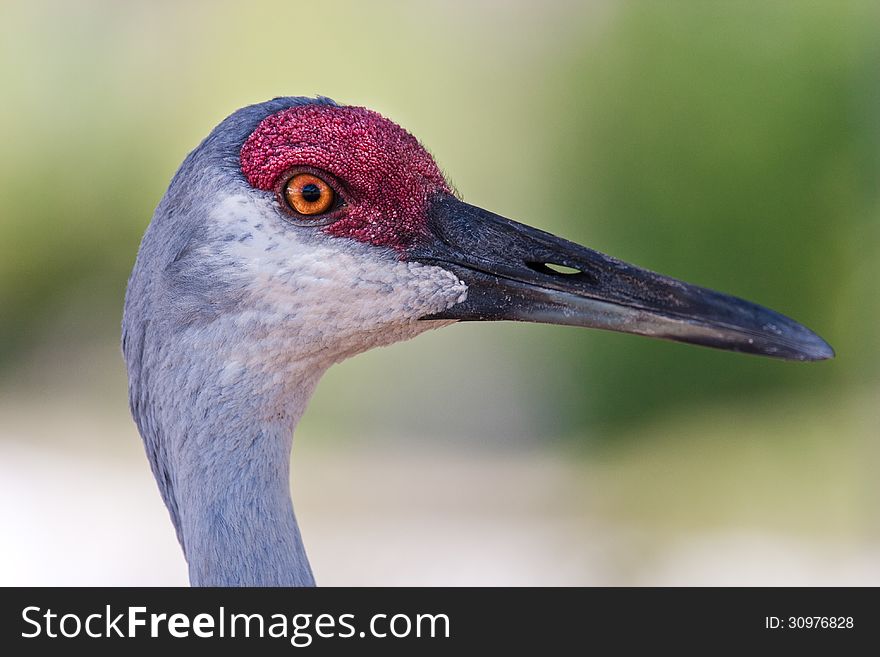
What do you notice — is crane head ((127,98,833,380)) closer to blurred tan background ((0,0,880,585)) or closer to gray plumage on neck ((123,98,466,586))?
gray plumage on neck ((123,98,466,586))

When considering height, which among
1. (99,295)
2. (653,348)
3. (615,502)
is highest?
(99,295)

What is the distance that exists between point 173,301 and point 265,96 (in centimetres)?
599

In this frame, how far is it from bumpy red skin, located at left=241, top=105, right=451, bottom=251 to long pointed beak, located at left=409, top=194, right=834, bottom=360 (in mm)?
89

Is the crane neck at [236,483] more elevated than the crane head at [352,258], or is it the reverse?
the crane head at [352,258]

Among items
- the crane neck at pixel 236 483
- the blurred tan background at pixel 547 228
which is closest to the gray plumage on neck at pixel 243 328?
the crane neck at pixel 236 483

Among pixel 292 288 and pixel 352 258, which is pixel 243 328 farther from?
pixel 352 258

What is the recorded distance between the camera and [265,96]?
8.45m

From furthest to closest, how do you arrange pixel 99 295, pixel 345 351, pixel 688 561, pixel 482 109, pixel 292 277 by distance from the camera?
1. pixel 99 295
2. pixel 482 109
3. pixel 688 561
4. pixel 345 351
5. pixel 292 277

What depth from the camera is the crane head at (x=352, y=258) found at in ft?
8.95

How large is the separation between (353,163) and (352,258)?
0.28 m

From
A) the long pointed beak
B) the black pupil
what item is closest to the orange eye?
the black pupil

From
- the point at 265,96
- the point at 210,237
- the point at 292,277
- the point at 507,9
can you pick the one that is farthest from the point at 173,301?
the point at 507,9

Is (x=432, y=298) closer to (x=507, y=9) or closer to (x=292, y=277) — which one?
(x=292, y=277)

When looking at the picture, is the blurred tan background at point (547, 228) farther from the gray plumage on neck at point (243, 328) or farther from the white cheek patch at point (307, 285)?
the white cheek patch at point (307, 285)
